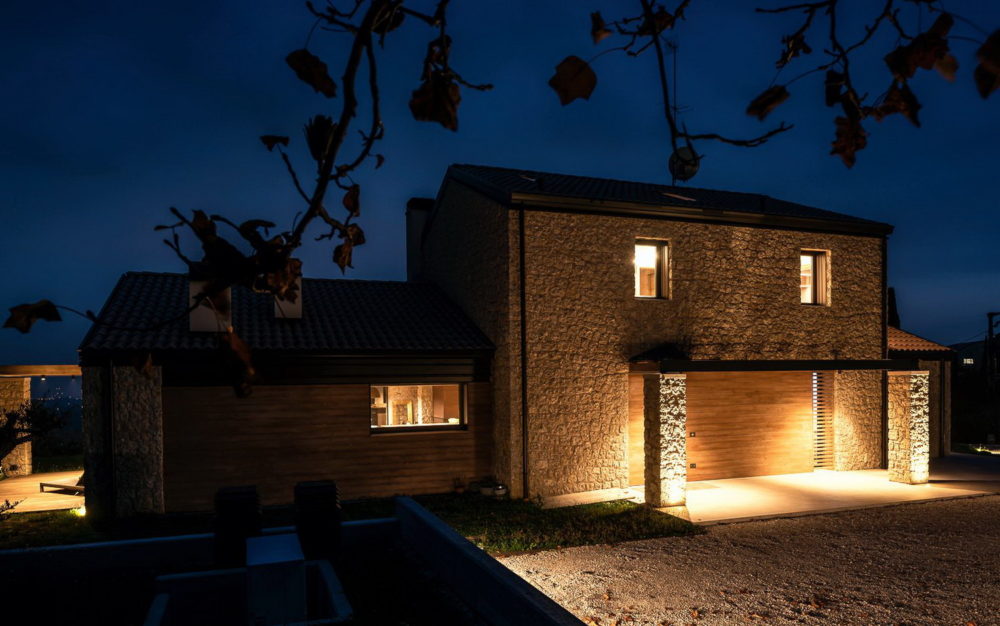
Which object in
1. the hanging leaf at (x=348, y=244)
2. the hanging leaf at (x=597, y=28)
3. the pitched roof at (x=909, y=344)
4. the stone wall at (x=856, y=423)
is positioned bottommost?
the stone wall at (x=856, y=423)

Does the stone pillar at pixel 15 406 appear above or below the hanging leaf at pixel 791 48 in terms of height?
below

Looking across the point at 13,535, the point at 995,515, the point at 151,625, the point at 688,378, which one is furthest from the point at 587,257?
the point at 13,535

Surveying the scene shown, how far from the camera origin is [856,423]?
14.3m

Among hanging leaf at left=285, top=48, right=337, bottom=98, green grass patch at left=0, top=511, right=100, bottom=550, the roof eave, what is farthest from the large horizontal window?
hanging leaf at left=285, top=48, right=337, bottom=98

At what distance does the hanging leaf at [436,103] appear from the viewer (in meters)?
1.80

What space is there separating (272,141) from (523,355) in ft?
33.4

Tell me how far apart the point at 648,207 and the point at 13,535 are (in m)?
12.0

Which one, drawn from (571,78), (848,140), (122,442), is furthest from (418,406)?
(571,78)

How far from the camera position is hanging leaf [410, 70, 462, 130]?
5.90 ft

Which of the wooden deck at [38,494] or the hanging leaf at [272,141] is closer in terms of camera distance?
the hanging leaf at [272,141]

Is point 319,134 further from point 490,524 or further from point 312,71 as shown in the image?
point 490,524

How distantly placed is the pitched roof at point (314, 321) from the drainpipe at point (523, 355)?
41.8 inches

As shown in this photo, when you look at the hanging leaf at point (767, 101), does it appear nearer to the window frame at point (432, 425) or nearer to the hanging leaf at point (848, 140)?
the hanging leaf at point (848, 140)

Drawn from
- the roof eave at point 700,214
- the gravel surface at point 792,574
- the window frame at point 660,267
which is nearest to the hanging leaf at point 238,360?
the gravel surface at point 792,574
